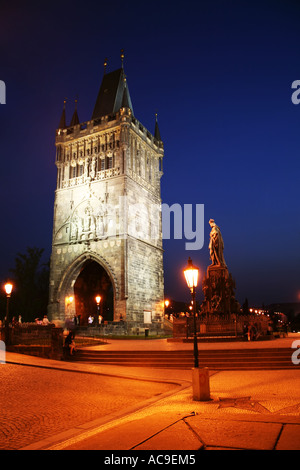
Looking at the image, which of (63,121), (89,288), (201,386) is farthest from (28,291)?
(201,386)

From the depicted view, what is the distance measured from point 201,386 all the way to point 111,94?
40.3 m

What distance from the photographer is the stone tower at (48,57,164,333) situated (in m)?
33.7

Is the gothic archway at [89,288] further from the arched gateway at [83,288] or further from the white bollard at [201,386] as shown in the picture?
the white bollard at [201,386]

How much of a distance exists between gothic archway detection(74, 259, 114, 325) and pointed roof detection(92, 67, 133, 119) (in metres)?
17.5

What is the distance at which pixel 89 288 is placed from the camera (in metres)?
39.7

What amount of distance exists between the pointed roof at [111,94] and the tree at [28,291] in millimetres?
20146

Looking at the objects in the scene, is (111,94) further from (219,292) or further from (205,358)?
(205,358)

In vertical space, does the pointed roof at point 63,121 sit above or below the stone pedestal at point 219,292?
above

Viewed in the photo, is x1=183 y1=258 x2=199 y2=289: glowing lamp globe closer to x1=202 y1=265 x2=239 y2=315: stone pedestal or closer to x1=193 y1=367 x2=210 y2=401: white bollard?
x1=193 y1=367 x2=210 y2=401: white bollard

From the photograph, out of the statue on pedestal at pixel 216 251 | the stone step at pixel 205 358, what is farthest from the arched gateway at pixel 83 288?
the stone step at pixel 205 358

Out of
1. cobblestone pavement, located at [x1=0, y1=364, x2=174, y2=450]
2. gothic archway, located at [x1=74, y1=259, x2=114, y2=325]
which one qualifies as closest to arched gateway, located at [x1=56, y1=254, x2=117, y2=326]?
gothic archway, located at [x1=74, y1=259, x2=114, y2=325]

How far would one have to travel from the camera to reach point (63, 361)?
15430 mm

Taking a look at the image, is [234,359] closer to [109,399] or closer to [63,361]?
[109,399]

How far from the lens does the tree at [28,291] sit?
4494 cm
